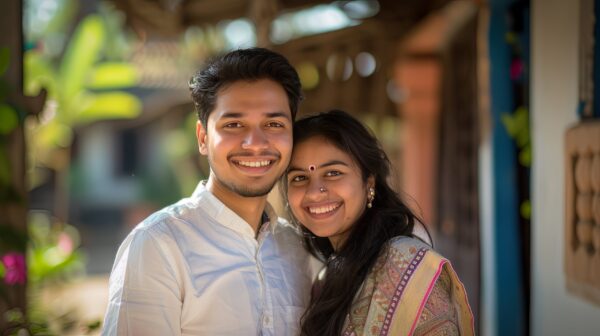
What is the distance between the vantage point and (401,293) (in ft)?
7.27

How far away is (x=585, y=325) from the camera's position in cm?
265

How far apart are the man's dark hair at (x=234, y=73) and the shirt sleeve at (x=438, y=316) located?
782 mm

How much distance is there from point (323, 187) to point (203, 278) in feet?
1.59

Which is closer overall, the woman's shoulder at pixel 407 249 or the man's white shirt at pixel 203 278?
the man's white shirt at pixel 203 278

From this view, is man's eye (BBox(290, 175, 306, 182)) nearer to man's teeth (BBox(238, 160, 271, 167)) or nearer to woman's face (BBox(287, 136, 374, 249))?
woman's face (BBox(287, 136, 374, 249))

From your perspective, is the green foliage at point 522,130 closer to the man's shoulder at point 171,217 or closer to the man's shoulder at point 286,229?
the man's shoulder at point 286,229

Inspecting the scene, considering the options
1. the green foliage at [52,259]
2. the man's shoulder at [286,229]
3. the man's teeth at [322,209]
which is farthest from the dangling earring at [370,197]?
the green foliage at [52,259]

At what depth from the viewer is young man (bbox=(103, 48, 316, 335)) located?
2023 mm

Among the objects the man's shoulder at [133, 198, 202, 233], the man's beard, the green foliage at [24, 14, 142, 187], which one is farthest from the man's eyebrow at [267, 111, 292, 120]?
the green foliage at [24, 14, 142, 187]

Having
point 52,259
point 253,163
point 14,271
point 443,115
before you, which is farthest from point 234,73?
point 52,259

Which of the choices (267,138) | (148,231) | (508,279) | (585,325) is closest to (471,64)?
(508,279)

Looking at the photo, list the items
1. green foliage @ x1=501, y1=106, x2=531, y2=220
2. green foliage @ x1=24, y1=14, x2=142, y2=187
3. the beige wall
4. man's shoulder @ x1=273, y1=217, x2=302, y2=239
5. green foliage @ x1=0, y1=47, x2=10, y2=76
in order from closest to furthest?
man's shoulder @ x1=273, y1=217, x2=302, y2=239, green foliage @ x1=0, y1=47, x2=10, y2=76, the beige wall, green foliage @ x1=501, y1=106, x2=531, y2=220, green foliage @ x1=24, y1=14, x2=142, y2=187

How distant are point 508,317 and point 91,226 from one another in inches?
587

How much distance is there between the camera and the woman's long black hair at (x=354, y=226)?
2307mm
